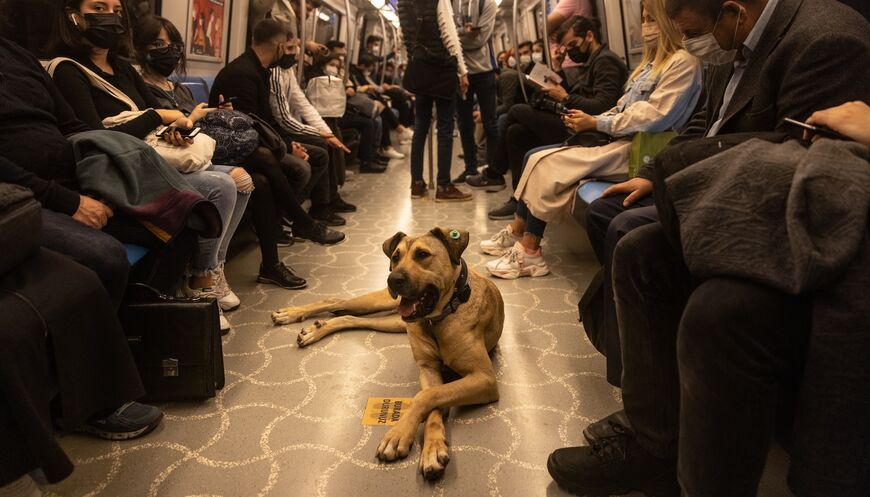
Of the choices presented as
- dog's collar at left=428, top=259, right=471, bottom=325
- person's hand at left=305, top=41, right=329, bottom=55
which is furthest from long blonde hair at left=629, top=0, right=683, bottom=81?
person's hand at left=305, top=41, right=329, bottom=55

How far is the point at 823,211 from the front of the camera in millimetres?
993

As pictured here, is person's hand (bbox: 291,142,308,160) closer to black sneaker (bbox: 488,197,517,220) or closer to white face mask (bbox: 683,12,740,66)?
black sneaker (bbox: 488,197,517,220)

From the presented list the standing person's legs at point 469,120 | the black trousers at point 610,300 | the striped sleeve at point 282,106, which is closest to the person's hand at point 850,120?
the black trousers at point 610,300

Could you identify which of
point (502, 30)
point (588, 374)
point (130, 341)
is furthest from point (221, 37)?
point (502, 30)

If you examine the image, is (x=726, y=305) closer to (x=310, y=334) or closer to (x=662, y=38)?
(x=310, y=334)

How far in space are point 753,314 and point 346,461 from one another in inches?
50.7

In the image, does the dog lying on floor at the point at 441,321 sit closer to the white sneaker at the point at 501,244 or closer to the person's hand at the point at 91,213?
the person's hand at the point at 91,213

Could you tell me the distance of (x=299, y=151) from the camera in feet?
14.0

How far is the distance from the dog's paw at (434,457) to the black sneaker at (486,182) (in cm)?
493

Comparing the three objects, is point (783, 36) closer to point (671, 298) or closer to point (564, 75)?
point (671, 298)

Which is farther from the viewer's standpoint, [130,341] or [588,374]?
[588,374]

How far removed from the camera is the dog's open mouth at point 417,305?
6.97 feet

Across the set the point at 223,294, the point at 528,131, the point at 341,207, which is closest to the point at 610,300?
the point at 223,294

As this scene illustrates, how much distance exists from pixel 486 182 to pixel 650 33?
367 cm
